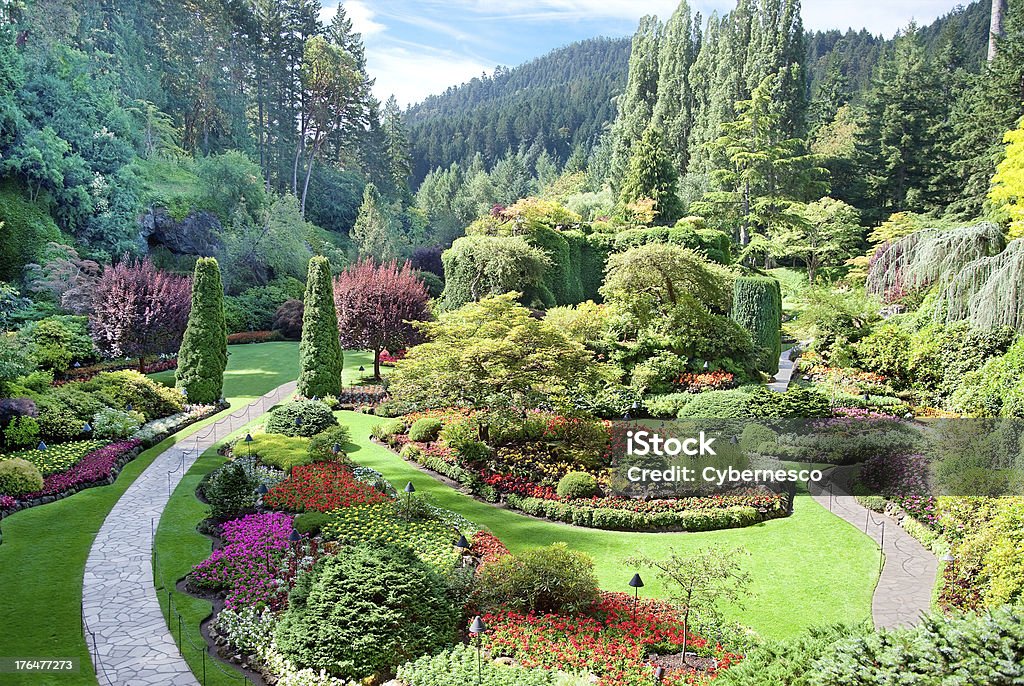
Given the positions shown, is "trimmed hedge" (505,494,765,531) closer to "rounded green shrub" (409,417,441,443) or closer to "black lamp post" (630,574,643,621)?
"black lamp post" (630,574,643,621)

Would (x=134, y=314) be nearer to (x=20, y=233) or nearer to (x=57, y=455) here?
(x=57, y=455)

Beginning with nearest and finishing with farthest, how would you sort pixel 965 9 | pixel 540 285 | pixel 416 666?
pixel 416 666
pixel 540 285
pixel 965 9

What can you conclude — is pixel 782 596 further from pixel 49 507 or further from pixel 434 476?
pixel 49 507

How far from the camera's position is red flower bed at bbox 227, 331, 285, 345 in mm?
30833

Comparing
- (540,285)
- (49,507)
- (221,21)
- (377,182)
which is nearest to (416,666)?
(49,507)

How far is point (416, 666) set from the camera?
7949 millimetres

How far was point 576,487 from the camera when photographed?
46.0 feet

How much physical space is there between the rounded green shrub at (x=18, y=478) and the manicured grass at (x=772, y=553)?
22.3ft

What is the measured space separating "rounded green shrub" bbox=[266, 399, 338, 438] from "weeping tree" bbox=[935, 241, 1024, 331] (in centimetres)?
1636

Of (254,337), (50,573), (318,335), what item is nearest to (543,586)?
(50,573)

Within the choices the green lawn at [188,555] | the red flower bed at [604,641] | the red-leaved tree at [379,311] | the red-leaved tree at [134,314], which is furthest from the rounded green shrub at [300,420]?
the red flower bed at [604,641]

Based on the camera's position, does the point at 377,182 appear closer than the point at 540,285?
No

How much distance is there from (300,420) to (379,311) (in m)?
6.60

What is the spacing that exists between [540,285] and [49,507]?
19117mm
